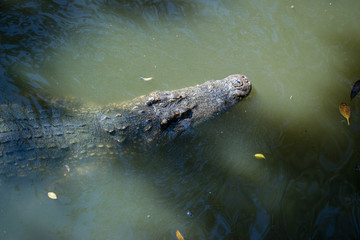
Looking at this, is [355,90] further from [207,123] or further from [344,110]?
[207,123]

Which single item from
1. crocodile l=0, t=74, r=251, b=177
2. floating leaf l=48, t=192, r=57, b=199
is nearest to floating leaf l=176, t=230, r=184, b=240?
crocodile l=0, t=74, r=251, b=177

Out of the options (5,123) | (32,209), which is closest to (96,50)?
(5,123)

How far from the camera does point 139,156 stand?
3555 millimetres

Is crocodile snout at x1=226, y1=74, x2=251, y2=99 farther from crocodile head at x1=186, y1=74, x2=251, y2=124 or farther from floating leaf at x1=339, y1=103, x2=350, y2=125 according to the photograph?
floating leaf at x1=339, y1=103, x2=350, y2=125

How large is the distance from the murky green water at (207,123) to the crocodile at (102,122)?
0.61 feet

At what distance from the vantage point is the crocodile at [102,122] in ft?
10.2

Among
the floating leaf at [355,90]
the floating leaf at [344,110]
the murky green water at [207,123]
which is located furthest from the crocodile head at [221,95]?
the floating leaf at [355,90]

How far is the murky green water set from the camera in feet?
10.1

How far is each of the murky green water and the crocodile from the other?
19cm

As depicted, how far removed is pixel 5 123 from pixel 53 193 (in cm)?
96

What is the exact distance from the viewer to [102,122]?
3488 millimetres

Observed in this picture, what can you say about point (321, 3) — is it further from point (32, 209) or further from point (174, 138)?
point (32, 209)

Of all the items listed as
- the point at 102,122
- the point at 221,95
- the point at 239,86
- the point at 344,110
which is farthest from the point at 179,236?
the point at 344,110

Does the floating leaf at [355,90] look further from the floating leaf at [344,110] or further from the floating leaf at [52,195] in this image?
the floating leaf at [52,195]
